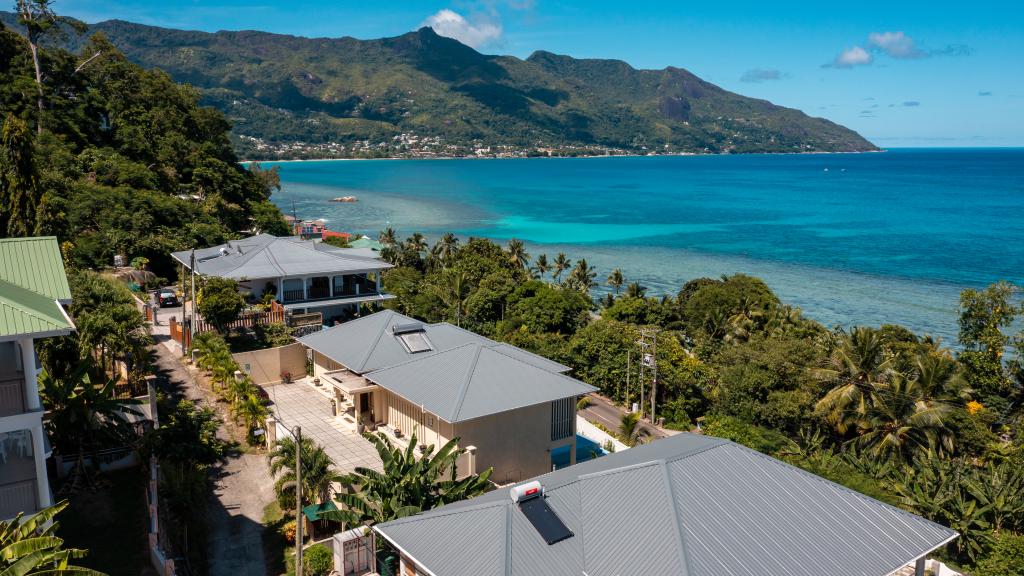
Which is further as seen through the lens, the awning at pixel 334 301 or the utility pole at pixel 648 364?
the awning at pixel 334 301

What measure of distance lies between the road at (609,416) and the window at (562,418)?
712 centimetres

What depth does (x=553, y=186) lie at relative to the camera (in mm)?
175625

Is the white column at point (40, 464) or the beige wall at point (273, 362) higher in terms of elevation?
the white column at point (40, 464)

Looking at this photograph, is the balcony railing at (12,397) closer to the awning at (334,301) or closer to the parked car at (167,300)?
the awning at (334,301)

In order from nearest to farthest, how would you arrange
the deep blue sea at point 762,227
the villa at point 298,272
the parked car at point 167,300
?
the villa at point 298,272 < the parked car at point 167,300 < the deep blue sea at point 762,227

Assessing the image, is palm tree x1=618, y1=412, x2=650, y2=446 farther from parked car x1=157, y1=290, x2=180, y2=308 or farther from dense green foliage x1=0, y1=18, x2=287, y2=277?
parked car x1=157, y1=290, x2=180, y2=308

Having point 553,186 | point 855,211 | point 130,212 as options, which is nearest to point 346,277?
point 130,212

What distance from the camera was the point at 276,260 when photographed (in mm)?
34562

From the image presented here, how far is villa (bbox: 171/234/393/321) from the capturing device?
33469 millimetres

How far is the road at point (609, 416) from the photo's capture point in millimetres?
29828

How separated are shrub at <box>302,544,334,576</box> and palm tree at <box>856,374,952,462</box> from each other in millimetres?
19525

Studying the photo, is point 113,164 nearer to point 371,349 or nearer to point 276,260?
point 276,260

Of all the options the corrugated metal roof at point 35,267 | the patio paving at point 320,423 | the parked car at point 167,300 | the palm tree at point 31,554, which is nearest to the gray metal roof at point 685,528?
the palm tree at point 31,554

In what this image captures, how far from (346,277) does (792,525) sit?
2756 centimetres
